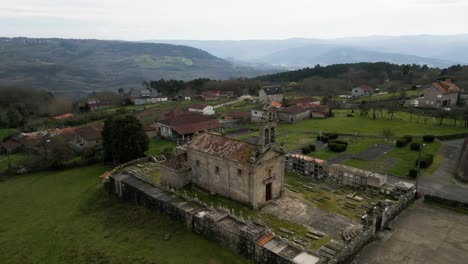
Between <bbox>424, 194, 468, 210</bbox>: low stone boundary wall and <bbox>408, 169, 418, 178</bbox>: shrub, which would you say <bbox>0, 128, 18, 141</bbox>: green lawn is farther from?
<bbox>424, 194, 468, 210</bbox>: low stone boundary wall

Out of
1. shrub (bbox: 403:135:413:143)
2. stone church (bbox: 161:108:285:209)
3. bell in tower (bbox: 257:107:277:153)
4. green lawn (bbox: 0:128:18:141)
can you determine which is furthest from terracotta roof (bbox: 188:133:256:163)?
green lawn (bbox: 0:128:18:141)

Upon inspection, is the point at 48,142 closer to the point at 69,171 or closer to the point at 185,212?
the point at 69,171

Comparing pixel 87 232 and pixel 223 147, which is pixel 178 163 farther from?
pixel 87 232

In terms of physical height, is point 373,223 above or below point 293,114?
below

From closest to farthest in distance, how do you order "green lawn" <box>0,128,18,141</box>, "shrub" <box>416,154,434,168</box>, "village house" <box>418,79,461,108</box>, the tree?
"shrub" <box>416,154,434,168</box> < the tree < "green lawn" <box>0,128,18,141</box> < "village house" <box>418,79,461,108</box>

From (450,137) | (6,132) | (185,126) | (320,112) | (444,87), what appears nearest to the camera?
(450,137)

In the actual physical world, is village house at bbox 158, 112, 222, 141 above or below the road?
above

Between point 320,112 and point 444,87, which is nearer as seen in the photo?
point 444,87

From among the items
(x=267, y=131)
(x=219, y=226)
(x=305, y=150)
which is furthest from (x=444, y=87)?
(x=219, y=226)

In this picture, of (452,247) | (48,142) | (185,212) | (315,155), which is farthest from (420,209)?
(48,142)
